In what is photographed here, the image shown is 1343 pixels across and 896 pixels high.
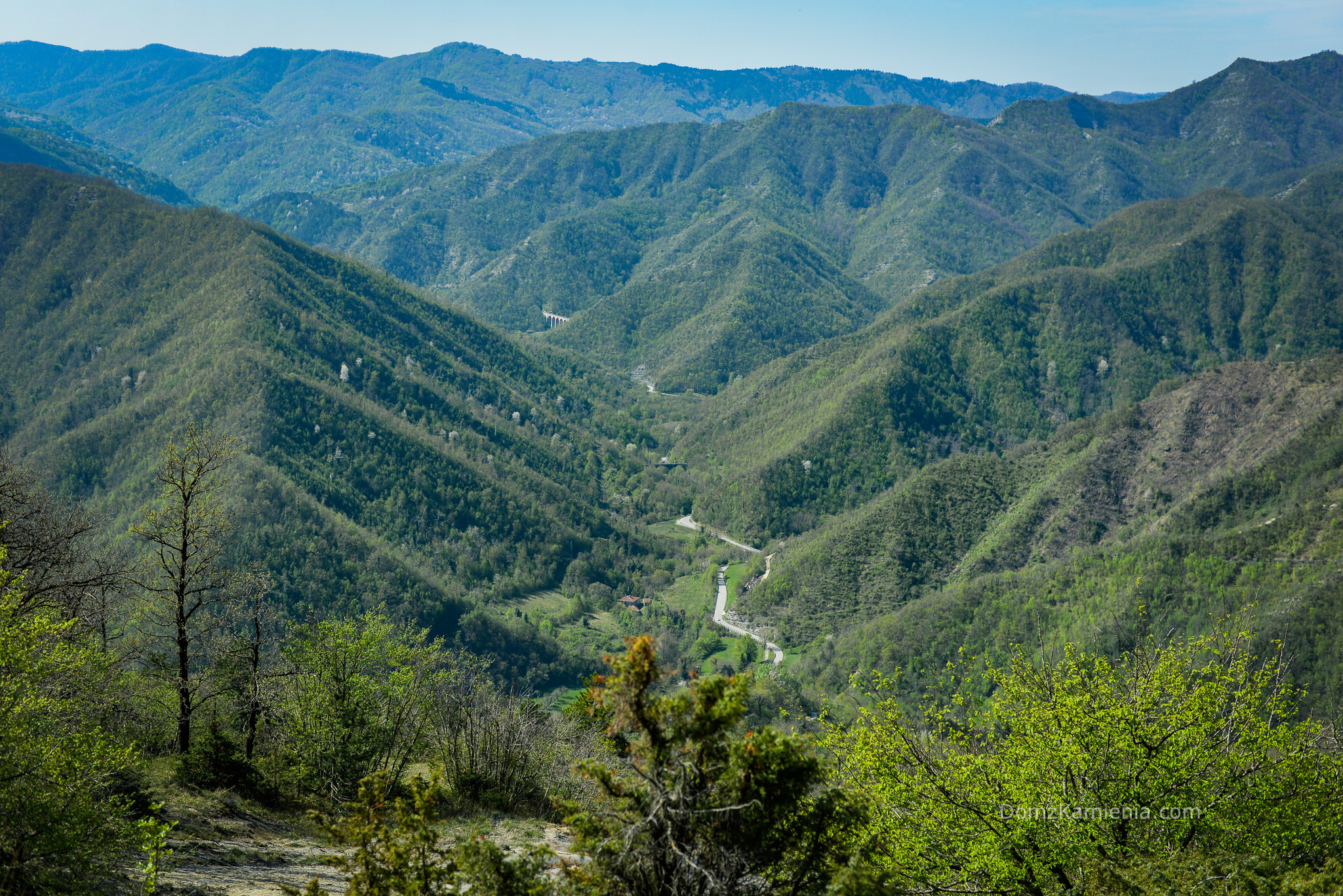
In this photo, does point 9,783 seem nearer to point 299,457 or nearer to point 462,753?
point 462,753

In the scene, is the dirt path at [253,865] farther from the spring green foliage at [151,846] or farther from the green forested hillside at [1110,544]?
the green forested hillside at [1110,544]

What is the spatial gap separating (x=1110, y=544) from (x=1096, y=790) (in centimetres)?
11952

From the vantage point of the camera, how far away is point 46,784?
23578 millimetres

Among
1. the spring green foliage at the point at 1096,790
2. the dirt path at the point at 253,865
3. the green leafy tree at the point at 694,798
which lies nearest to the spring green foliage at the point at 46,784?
the dirt path at the point at 253,865

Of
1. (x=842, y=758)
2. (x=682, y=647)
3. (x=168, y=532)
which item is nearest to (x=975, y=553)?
(x=682, y=647)

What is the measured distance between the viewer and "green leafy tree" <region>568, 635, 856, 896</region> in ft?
66.7

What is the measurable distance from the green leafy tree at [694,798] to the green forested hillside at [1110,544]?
2928 inches

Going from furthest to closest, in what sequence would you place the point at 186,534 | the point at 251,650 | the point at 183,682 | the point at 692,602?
1. the point at 692,602
2. the point at 251,650
3. the point at 183,682
4. the point at 186,534

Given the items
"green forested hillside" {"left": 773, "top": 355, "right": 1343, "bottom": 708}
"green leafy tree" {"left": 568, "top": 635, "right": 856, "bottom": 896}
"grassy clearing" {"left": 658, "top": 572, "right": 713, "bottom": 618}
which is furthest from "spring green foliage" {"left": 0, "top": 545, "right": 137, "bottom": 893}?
"grassy clearing" {"left": 658, "top": 572, "right": 713, "bottom": 618}

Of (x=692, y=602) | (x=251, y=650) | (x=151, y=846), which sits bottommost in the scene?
(x=692, y=602)

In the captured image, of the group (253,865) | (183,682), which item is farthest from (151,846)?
(183,682)

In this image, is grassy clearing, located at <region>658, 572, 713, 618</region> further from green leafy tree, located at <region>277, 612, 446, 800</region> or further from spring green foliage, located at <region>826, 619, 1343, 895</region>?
spring green foliage, located at <region>826, 619, 1343, 895</region>

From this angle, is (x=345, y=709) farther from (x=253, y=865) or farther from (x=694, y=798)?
(x=694, y=798)

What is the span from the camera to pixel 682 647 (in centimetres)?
16938
